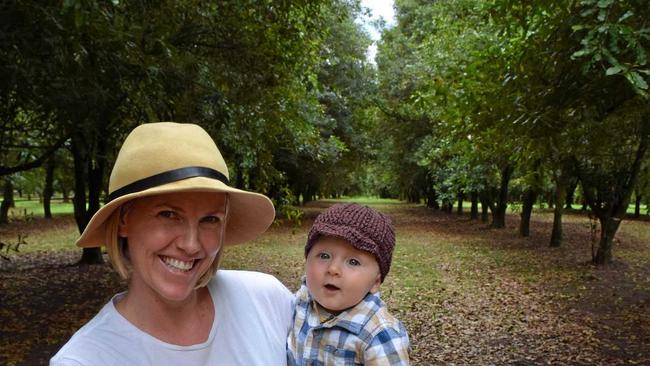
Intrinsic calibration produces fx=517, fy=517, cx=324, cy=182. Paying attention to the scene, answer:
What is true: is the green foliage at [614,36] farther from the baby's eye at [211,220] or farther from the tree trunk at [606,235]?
the tree trunk at [606,235]

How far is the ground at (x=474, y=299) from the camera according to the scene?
7.25 meters

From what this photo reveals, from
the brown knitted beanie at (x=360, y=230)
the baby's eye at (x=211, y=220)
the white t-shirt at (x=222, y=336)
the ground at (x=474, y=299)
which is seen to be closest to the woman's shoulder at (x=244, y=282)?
the white t-shirt at (x=222, y=336)

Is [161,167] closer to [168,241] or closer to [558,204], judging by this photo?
[168,241]

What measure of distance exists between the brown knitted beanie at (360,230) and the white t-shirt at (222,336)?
32cm

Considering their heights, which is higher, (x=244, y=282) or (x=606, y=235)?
(x=244, y=282)

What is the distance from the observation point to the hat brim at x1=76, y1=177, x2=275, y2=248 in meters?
1.67

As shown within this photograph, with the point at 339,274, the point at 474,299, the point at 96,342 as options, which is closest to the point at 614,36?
the point at 339,274

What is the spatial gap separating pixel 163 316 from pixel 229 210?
0.52 metres

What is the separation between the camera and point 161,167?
1.71 m

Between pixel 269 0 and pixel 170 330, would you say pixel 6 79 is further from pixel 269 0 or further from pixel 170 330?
pixel 170 330

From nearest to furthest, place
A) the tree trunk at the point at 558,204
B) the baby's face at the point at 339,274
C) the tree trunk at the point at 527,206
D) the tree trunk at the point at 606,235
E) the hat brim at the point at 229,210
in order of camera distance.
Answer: the hat brim at the point at 229,210 → the baby's face at the point at 339,274 → the tree trunk at the point at 606,235 → the tree trunk at the point at 558,204 → the tree trunk at the point at 527,206

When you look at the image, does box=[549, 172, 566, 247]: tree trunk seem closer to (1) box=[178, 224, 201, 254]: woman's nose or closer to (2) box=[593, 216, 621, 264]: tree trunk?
(2) box=[593, 216, 621, 264]: tree trunk

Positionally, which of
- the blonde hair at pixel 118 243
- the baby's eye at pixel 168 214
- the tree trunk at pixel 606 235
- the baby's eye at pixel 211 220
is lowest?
the tree trunk at pixel 606 235

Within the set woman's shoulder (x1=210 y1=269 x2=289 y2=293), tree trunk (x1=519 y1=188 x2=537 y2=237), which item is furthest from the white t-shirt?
tree trunk (x1=519 y1=188 x2=537 y2=237)
